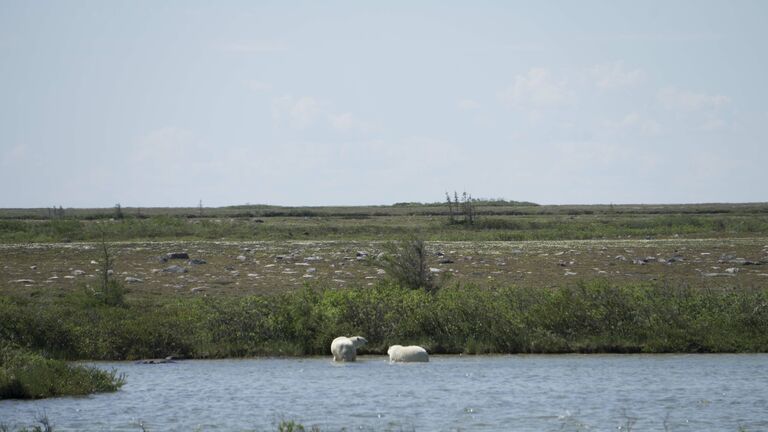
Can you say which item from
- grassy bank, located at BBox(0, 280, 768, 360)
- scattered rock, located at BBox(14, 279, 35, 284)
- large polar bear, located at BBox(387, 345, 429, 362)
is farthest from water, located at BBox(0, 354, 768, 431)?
scattered rock, located at BBox(14, 279, 35, 284)

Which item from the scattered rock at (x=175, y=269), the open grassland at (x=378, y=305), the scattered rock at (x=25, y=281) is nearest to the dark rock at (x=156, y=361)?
the open grassland at (x=378, y=305)

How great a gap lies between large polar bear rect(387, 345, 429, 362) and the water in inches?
11.7

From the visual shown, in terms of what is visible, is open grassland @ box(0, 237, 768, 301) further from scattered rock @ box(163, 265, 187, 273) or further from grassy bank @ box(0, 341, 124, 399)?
grassy bank @ box(0, 341, 124, 399)

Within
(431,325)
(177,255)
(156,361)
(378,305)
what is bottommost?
(156,361)

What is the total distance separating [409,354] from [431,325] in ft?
8.29

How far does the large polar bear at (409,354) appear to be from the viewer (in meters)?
26.8

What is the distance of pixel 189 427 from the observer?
18938mm

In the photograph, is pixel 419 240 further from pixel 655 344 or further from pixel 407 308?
pixel 655 344

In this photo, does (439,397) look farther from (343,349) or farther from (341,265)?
(341,265)

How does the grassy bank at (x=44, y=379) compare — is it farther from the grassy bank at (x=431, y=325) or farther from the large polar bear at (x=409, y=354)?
the large polar bear at (x=409, y=354)

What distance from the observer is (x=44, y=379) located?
22.3 meters

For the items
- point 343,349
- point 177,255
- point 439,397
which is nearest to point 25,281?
point 177,255

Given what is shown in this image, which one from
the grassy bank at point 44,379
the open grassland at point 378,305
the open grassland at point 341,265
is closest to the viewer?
the grassy bank at point 44,379

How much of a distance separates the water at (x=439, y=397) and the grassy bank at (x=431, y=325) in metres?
0.97
